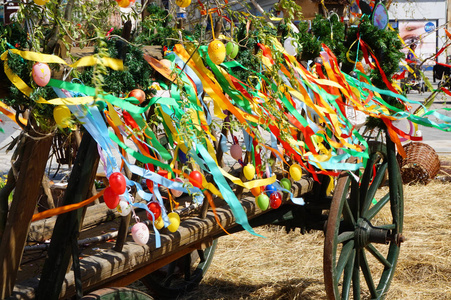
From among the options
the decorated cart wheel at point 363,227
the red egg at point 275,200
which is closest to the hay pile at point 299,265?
the decorated cart wheel at point 363,227

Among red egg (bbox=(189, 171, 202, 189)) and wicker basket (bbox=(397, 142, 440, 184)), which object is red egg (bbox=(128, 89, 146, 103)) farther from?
wicker basket (bbox=(397, 142, 440, 184))

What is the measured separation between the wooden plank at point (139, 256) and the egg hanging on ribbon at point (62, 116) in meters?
0.51

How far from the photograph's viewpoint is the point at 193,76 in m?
1.87

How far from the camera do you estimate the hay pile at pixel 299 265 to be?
141 inches

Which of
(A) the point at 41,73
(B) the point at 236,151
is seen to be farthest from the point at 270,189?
(A) the point at 41,73

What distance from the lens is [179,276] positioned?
3.71m

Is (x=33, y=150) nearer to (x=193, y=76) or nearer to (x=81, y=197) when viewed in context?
(x=81, y=197)

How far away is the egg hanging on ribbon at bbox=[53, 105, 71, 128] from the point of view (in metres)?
1.38

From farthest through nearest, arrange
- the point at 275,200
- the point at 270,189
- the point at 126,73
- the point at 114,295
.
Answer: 1. the point at 270,189
2. the point at 275,200
3. the point at 114,295
4. the point at 126,73

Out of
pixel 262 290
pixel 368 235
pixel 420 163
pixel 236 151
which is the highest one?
pixel 236 151

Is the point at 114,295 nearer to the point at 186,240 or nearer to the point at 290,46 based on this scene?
the point at 186,240

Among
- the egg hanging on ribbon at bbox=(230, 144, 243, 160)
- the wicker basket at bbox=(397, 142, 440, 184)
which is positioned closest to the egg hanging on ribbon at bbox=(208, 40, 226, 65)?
the egg hanging on ribbon at bbox=(230, 144, 243, 160)

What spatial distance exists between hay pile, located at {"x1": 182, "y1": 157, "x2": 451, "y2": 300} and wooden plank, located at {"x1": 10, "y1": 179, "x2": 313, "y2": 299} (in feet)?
4.35

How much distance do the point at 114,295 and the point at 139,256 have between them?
17cm
